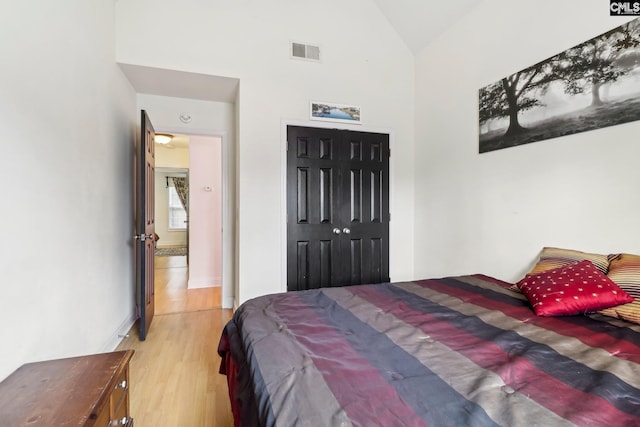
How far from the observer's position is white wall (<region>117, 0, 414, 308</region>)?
2742 millimetres

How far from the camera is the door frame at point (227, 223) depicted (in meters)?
3.63

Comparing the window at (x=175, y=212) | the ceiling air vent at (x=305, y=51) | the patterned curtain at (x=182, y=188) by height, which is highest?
the ceiling air vent at (x=305, y=51)

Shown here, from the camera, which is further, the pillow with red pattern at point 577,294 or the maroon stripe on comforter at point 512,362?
the pillow with red pattern at point 577,294

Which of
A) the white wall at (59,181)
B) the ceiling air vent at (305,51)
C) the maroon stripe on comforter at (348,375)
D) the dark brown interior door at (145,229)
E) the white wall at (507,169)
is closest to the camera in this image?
the maroon stripe on comforter at (348,375)

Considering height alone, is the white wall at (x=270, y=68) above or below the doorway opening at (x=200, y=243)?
above

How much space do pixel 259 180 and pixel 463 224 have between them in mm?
2027

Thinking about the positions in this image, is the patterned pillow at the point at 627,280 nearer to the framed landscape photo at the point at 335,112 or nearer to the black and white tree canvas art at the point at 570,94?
the black and white tree canvas art at the point at 570,94

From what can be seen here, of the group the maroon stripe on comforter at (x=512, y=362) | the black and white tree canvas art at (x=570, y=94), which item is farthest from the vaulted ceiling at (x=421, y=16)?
the maroon stripe on comforter at (x=512, y=362)

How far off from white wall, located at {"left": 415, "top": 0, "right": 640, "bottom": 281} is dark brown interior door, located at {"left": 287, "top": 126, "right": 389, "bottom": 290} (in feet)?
1.61

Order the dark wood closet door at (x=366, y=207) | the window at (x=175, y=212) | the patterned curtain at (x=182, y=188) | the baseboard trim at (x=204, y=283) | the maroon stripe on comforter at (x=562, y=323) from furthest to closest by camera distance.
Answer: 1. the window at (x=175, y=212)
2. the patterned curtain at (x=182, y=188)
3. the baseboard trim at (x=204, y=283)
4. the dark wood closet door at (x=366, y=207)
5. the maroon stripe on comforter at (x=562, y=323)

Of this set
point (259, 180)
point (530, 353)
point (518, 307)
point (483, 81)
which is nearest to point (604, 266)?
point (518, 307)

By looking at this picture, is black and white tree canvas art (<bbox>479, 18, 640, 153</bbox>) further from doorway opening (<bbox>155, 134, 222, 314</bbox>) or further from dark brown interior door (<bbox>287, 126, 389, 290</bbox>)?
doorway opening (<bbox>155, 134, 222, 314</bbox>)

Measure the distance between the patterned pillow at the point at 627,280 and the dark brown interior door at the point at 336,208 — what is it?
2.07 m

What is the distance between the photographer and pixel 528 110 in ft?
7.34
